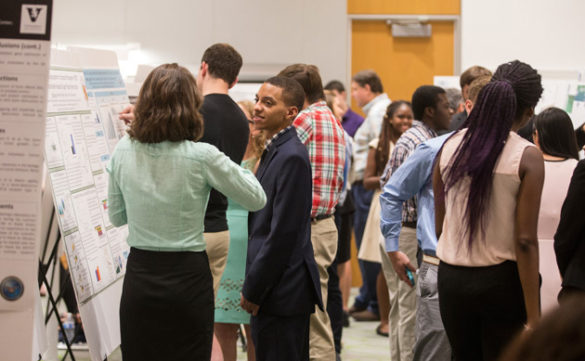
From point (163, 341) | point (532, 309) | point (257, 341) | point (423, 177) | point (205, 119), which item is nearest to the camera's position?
point (532, 309)

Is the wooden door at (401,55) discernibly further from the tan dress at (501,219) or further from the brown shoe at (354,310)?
the tan dress at (501,219)

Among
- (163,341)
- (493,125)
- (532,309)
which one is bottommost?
(163,341)

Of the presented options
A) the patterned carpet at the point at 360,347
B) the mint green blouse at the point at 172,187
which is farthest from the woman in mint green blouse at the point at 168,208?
the patterned carpet at the point at 360,347

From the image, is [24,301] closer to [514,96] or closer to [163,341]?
[163,341]

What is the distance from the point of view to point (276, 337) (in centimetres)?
266

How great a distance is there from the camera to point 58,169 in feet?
9.67

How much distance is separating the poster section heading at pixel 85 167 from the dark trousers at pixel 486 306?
5.01ft

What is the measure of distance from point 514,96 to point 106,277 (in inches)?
77.3

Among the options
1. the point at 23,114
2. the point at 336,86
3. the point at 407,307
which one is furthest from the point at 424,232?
the point at 336,86

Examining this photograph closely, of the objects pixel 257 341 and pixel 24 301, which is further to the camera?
pixel 257 341

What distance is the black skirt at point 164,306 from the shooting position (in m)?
2.46

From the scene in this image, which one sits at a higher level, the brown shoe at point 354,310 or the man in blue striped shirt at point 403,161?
the man in blue striped shirt at point 403,161

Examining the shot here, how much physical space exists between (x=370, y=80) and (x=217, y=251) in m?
3.28

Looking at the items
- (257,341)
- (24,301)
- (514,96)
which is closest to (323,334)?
(257,341)
